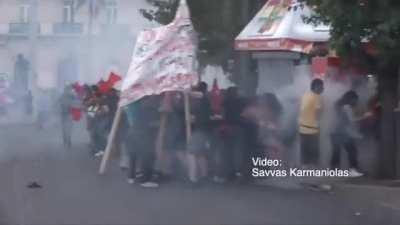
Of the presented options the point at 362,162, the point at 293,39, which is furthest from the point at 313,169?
the point at 293,39

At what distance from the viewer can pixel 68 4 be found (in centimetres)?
1315

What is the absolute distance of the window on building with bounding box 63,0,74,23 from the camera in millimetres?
13094

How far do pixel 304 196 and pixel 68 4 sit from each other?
334 centimetres

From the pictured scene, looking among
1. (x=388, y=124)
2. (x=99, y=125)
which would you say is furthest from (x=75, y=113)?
(x=388, y=124)

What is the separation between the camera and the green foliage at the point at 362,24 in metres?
11.8

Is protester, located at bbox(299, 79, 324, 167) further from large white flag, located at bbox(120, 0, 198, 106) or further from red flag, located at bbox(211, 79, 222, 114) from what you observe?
large white flag, located at bbox(120, 0, 198, 106)

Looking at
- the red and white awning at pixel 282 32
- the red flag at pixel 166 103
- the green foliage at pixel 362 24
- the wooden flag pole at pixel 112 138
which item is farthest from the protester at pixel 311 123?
the wooden flag pole at pixel 112 138

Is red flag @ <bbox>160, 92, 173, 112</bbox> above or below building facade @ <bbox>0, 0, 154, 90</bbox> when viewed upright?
below

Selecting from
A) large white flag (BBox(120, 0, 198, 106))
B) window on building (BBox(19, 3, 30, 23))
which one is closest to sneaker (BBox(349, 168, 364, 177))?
large white flag (BBox(120, 0, 198, 106))

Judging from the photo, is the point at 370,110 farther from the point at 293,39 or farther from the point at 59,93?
the point at 59,93

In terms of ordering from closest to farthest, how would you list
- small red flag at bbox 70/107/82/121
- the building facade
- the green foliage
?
the green foliage, the building facade, small red flag at bbox 70/107/82/121

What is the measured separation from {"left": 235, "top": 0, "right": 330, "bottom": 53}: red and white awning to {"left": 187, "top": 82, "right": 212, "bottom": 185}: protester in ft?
4.27

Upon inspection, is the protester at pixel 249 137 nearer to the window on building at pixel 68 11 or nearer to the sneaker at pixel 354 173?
the sneaker at pixel 354 173

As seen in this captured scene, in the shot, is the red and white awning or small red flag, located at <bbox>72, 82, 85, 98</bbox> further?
small red flag, located at <bbox>72, 82, 85, 98</bbox>
